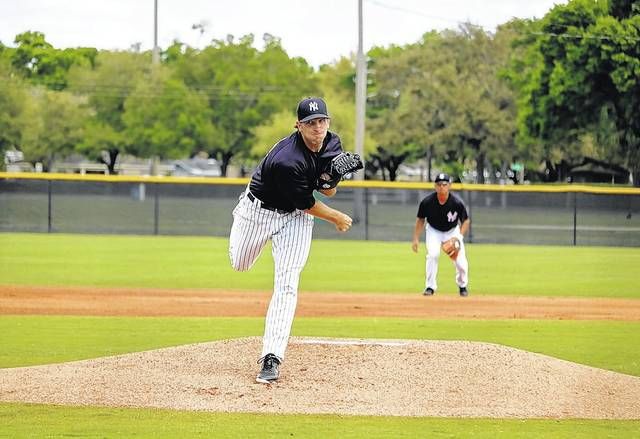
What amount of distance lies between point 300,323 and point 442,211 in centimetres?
375

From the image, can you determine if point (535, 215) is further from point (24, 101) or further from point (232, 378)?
point (232, 378)

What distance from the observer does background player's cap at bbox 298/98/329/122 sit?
727 cm

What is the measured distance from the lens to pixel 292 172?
7.32m

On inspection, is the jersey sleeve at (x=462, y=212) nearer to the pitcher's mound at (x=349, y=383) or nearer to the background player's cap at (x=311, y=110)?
the pitcher's mound at (x=349, y=383)

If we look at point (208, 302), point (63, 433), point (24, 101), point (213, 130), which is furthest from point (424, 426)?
point (213, 130)

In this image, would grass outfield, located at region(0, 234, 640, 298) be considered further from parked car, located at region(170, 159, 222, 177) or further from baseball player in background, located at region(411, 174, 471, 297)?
parked car, located at region(170, 159, 222, 177)

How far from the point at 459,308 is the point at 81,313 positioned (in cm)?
467

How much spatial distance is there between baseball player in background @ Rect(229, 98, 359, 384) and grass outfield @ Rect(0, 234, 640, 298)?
9.97 metres

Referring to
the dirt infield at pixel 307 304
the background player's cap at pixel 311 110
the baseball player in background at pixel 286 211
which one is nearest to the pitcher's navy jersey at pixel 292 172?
the baseball player in background at pixel 286 211

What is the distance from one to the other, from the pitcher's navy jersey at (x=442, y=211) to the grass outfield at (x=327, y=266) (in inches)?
82.0

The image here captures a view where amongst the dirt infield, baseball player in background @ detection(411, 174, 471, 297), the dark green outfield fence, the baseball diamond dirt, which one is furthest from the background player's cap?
the dark green outfield fence

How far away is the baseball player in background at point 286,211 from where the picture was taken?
7.34 meters

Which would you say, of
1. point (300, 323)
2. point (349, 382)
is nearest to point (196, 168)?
point (300, 323)

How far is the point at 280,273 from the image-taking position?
25.3 ft
